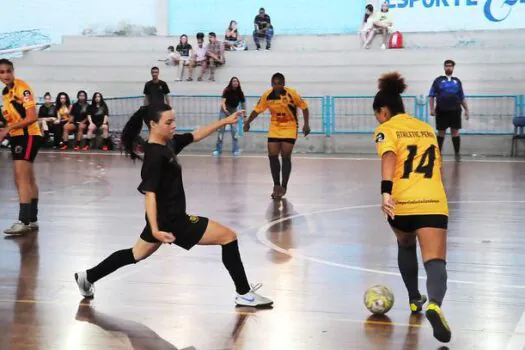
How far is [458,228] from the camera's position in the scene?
12.0 m

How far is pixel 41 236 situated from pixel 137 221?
1.55m

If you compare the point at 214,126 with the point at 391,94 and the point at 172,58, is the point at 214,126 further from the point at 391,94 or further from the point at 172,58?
the point at 172,58

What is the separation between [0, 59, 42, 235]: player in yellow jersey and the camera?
11.3m

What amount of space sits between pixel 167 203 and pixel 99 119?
17.7 metres

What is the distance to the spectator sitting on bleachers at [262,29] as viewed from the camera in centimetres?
2911

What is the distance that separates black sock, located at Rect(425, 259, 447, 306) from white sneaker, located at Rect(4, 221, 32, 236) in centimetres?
626

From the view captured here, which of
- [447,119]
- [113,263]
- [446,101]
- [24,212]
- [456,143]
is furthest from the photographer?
[456,143]

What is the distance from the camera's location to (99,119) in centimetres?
2486

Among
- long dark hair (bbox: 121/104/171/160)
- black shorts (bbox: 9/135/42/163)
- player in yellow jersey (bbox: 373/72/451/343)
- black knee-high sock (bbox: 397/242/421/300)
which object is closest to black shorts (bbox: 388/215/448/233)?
player in yellow jersey (bbox: 373/72/451/343)

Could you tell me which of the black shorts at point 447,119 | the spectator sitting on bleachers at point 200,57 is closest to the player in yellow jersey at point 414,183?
the black shorts at point 447,119

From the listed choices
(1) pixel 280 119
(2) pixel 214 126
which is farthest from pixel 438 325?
(1) pixel 280 119

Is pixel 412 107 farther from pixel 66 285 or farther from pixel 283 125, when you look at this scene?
pixel 66 285

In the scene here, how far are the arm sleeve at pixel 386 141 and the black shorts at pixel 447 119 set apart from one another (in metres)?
14.2

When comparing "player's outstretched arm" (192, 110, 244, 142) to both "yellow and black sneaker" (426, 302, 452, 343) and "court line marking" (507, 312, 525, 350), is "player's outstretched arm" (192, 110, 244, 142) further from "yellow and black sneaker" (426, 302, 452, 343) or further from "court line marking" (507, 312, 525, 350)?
"court line marking" (507, 312, 525, 350)
